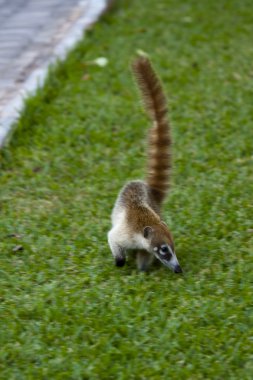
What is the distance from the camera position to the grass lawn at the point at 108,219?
12.0ft

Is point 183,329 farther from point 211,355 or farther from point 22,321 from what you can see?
point 22,321

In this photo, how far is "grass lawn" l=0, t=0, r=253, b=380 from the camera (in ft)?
12.0

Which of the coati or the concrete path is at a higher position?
the coati

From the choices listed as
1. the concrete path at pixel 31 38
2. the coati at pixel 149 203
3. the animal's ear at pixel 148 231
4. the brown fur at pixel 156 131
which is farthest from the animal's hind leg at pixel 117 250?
the concrete path at pixel 31 38

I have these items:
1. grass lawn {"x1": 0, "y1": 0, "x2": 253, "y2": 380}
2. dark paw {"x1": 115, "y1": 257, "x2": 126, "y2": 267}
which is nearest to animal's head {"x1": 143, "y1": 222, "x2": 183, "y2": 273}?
grass lawn {"x1": 0, "y1": 0, "x2": 253, "y2": 380}

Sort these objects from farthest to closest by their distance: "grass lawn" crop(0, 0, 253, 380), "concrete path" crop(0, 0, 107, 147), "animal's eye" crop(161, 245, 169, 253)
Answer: "concrete path" crop(0, 0, 107, 147) → "animal's eye" crop(161, 245, 169, 253) → "grass lawn" crop(0, 0, 253, 380)

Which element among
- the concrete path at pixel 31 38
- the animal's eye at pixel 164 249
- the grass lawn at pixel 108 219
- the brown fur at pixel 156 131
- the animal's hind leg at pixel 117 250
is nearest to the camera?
the grass lawn at pixel 108 219

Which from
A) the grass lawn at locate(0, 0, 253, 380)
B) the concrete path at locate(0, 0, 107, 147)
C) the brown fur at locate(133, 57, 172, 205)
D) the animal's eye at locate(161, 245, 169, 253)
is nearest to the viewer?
the grass lawn at locate(0, 0, 253, 380)

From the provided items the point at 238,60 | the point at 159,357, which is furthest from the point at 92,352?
the point at 238,60

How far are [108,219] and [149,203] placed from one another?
0.56m

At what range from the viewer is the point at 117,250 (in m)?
4.46

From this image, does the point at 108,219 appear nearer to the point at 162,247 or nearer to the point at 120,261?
the point at 120,261

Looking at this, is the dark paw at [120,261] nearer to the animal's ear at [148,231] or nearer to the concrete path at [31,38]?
the animal's ear at [148,231]

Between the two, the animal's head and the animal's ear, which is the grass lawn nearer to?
the animal's head
